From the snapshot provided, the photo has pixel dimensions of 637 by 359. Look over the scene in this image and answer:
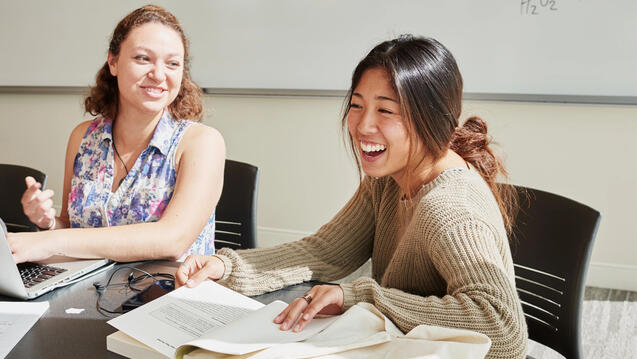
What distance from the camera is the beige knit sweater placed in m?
0.86

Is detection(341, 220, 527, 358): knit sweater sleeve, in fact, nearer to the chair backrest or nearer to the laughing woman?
the laughing woman

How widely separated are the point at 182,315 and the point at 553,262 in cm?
82

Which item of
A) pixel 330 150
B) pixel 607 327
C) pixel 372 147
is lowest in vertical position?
pixel 607 327

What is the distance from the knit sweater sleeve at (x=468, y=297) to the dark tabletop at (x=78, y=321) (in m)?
0.26

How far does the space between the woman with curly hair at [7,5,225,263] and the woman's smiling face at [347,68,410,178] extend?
0.50 m

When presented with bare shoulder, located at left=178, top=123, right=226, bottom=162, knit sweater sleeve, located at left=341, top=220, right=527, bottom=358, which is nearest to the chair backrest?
bare shoulder, located at left=178, top=123, right=226, bottom=162

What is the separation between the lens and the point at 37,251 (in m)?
1.16

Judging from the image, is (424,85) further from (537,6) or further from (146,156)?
(537,6)

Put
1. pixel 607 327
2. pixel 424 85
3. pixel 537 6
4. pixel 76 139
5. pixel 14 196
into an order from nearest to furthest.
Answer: pixel 424 85 < pixel 76 139 < pixel 14 196 < pixel 607 327 < pixel 537 6

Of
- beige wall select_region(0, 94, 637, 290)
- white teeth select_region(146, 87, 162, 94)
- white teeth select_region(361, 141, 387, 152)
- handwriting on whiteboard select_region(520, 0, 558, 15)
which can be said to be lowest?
beige wall select_region(0, 94, 637, 290)

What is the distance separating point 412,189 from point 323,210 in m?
1.98

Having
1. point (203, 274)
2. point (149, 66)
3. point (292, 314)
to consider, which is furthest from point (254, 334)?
point (149, 66)

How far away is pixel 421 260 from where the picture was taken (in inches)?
40.1

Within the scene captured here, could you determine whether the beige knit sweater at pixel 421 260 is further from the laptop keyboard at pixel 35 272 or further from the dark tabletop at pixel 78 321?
the laptop keyboard at pixel 35 272
